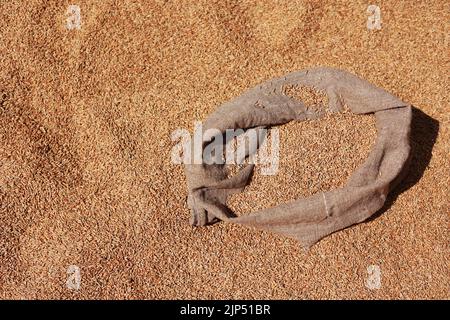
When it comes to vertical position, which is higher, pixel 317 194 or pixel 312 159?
pixel 312 159

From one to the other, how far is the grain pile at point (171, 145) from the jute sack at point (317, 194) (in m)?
0.05

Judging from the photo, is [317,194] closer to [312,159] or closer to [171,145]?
[312,159]

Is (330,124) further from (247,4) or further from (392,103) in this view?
(247,4)

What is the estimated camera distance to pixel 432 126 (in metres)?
1.94

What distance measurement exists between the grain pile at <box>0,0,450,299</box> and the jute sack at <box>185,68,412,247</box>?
0.18ft

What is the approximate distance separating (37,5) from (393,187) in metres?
1.66

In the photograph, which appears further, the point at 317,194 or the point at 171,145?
the point at 171,145

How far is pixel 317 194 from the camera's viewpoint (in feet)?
5.90

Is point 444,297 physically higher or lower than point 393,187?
lower

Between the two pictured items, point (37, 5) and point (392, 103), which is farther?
point (37, 5)

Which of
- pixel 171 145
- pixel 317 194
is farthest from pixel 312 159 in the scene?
pixel 171 145

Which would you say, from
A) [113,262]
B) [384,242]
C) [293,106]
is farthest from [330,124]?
[113,262]

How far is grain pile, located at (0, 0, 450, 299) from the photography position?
1822 millimetres

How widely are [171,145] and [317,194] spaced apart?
60cm
